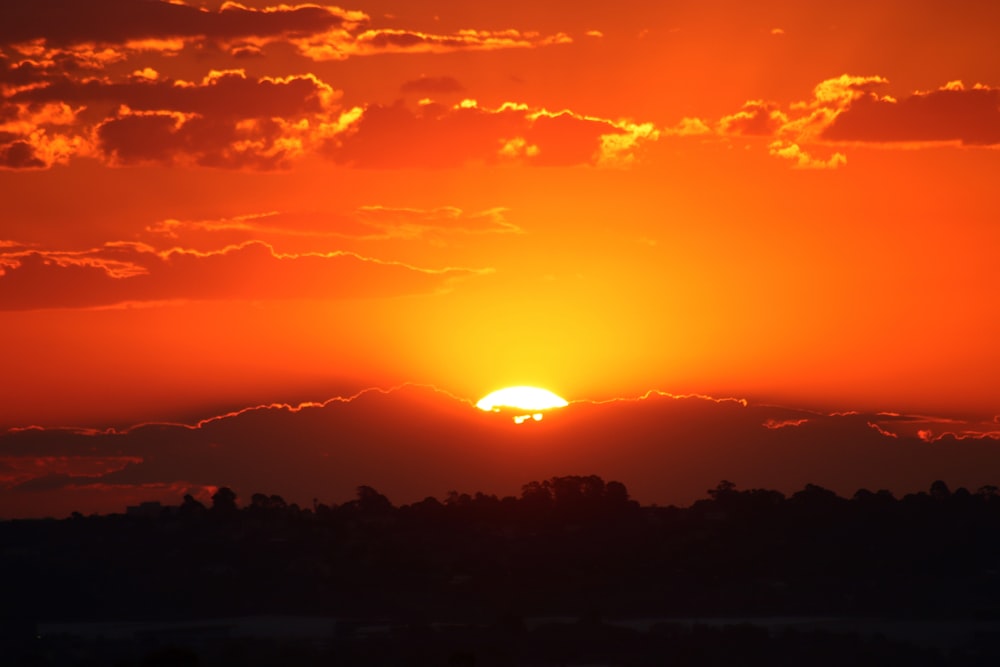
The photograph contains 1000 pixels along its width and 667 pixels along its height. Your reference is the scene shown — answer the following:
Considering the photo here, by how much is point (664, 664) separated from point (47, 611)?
206 feet

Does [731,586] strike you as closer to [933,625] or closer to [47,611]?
[933,625]

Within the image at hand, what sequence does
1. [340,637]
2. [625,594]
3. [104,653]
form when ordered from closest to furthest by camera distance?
[104,653]
[340,637]
[625,594]

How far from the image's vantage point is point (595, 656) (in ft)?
545

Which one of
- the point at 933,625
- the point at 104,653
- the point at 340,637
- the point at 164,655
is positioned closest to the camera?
the point at 164,655

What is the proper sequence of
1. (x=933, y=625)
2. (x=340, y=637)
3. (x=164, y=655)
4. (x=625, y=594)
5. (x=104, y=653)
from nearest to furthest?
(x=164, y=655)
(x=104, y=653)
(x=340, y=637)
(x=933, y=625)
(x=625, y=594)

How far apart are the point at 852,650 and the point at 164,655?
61014 millimetres

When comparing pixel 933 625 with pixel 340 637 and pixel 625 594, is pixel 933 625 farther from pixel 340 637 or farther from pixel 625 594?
pixel 340 637

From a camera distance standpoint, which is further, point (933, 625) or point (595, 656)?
point (933, 625)

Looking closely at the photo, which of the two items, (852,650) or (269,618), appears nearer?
(852,650)

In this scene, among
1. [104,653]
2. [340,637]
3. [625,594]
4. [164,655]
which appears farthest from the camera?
[625,594]

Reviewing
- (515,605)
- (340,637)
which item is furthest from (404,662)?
(515,605)

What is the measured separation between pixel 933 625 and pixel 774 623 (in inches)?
585

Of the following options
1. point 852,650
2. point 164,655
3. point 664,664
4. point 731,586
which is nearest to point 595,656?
point 664,664

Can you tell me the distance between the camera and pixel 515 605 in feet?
615
